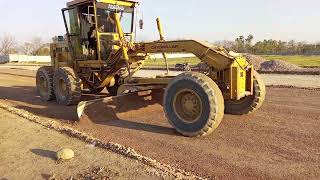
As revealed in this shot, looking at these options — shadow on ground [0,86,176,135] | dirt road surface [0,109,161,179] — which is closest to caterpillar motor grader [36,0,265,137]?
shadow on ground [0,86,176,135]

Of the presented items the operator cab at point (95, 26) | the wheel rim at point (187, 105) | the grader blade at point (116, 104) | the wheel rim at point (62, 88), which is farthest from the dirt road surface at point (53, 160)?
the operator cab at point (95, 26)

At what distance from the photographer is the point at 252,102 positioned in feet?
28.0

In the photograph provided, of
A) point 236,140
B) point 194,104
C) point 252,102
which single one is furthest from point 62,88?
point 236,140

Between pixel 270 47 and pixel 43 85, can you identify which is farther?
pixel 270 47

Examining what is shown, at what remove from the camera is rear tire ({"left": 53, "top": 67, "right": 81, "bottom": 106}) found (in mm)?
11031

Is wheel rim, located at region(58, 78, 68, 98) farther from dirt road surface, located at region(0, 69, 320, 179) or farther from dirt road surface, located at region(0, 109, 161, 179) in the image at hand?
dirt road surface, located at region(0, 109, 161, 179)

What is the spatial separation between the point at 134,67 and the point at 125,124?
244 centimetres

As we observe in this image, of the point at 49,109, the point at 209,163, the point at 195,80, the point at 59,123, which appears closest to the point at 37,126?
the point at 59,123

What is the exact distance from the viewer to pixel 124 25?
11.3 m

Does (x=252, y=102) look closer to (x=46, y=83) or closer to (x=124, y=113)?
(x=124, y=113)

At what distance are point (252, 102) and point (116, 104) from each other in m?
3.19

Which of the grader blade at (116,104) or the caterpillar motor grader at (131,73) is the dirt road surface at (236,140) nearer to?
the grader blade at (116,104)

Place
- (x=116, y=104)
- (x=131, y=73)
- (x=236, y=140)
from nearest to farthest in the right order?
(x=236, y=140) < (x=116, y=104) < (x=131, y=73)

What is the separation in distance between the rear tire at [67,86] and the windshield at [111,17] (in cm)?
161
